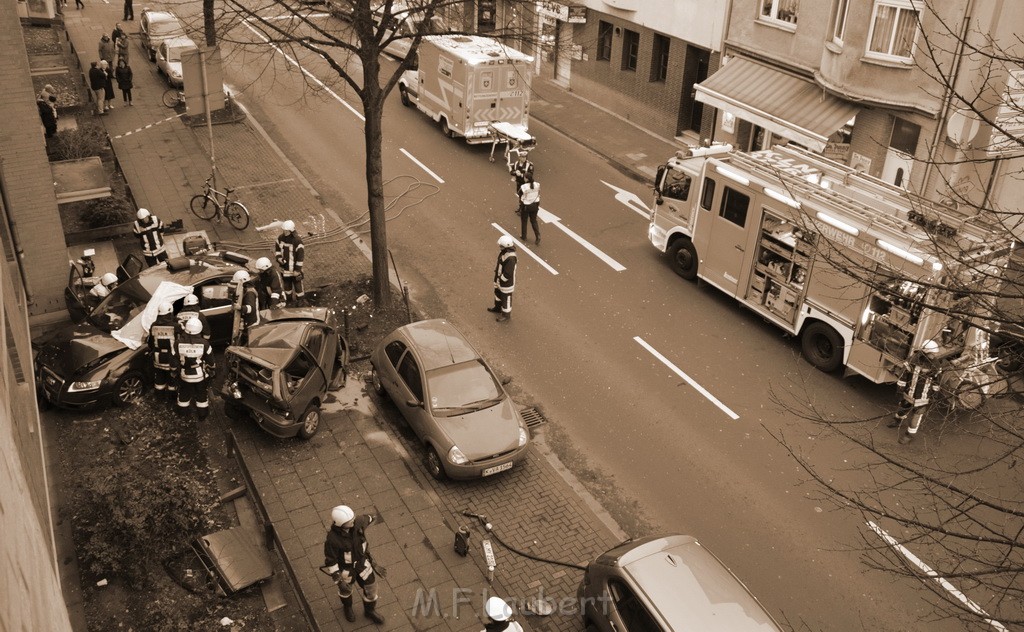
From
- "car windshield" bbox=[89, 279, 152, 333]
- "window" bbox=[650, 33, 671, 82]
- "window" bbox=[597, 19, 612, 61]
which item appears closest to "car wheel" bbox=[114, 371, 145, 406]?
"car windshield" bbox=[89, 279, 152, 333]

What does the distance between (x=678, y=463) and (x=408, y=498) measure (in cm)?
383

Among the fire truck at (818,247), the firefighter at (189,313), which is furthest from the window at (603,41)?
the firefighter at (189,313)

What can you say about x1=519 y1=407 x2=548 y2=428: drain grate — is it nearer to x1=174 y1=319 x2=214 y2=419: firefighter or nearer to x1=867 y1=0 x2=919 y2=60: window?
x1=174 y1=319 x2=214 y2=419: firefighter

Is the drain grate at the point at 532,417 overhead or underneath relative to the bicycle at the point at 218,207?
underneath

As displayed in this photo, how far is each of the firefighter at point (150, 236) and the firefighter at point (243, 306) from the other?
2.49 m

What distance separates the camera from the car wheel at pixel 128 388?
12.8 metres

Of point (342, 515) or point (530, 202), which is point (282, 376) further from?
point (530, 202)

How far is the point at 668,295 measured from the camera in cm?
1731

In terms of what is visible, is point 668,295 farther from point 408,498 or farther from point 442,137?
point 442,137

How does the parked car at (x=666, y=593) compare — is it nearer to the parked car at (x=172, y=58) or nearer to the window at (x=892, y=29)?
the window at (x=892, y=29)

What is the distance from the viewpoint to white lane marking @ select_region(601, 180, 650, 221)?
827 inches

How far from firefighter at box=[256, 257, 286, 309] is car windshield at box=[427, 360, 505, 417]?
3.94 meters

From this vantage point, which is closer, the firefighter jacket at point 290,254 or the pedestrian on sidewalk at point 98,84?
the firefighter jacket at point 290,254

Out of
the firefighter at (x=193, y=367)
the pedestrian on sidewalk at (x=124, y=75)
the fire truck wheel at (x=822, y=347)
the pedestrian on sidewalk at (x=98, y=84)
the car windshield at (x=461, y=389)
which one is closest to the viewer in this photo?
the car windshield at (x=461, y=389)
